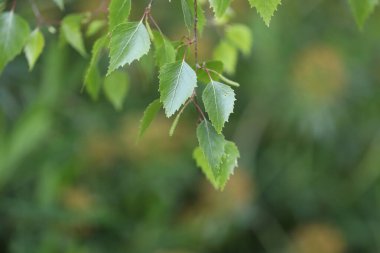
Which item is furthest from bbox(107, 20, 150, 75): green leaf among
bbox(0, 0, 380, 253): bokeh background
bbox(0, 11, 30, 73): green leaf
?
bbox(0, 0, 380, 253): bokeh background

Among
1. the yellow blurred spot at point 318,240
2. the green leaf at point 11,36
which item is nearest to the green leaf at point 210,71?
the green leaf at point 11,36

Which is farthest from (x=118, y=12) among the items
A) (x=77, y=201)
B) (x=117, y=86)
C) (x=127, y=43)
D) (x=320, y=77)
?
(x=320, y=77)

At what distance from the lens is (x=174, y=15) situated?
2443 mm

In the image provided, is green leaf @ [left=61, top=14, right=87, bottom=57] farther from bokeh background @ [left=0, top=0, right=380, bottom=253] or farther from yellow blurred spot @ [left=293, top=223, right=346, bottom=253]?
yellow blurred spot @ [left=293, top=223, right=346, bottom=253]

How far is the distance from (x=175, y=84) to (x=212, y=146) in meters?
0.07

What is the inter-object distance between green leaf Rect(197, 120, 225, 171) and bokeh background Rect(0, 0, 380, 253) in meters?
1.43

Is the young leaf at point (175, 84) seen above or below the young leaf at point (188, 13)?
below

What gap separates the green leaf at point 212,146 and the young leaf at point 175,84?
5 centimetres

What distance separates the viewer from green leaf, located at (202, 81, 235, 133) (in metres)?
0.61

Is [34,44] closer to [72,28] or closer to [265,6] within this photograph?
[72,28]

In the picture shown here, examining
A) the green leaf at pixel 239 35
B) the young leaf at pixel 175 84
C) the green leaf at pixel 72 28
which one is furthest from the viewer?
the green leaf at pixel 239 35

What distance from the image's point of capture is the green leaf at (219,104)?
0.61 meters

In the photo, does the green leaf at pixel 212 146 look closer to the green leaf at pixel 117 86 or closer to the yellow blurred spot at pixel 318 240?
the green leaf at pixel 117 86

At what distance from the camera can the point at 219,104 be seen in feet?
2.02
